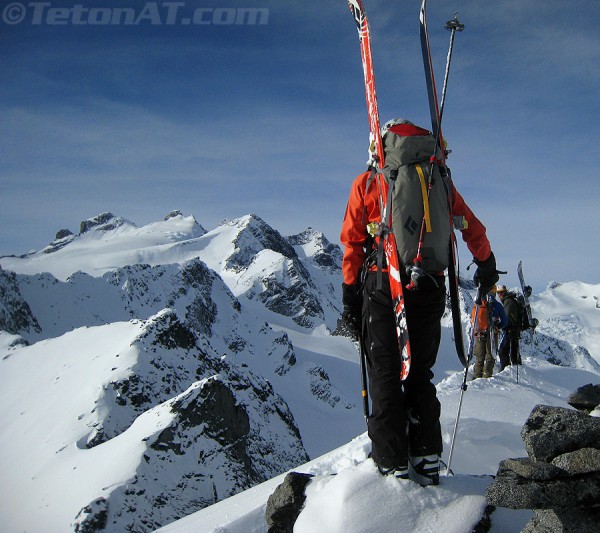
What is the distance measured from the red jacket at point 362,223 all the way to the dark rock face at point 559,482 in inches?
68.7

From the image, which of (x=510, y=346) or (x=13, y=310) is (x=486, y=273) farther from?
(x=13, y=310)

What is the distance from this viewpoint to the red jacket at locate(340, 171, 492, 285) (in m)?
4.32

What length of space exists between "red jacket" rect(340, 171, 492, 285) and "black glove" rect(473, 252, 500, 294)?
15 centimetres

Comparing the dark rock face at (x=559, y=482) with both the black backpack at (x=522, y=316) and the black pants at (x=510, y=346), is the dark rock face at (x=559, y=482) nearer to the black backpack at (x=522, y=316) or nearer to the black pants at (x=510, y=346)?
the black pants at (x=510, y=346)

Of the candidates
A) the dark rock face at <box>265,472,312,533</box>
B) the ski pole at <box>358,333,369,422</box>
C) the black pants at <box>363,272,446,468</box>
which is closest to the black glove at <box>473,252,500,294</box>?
the black pants at <box>363,272,446,468</box>

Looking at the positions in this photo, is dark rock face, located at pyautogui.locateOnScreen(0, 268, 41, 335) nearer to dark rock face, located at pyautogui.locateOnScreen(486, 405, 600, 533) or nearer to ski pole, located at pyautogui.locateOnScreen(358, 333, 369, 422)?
ski pole, located at pyautogui.locateOnScreen(358, 333, 369, 422)

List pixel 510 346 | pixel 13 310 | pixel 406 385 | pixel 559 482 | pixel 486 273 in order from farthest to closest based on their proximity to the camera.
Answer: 1. pixel 13 310
2. pixel 510 346
3. pixel 486 273
4. pixel 406 385
5. pixel 559 482

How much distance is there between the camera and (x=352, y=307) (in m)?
4.49

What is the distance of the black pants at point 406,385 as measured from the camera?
3.99 meters

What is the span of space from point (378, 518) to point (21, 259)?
198863 mm

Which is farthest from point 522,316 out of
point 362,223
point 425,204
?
point 425,204

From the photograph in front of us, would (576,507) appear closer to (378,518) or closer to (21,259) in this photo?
(378,518)

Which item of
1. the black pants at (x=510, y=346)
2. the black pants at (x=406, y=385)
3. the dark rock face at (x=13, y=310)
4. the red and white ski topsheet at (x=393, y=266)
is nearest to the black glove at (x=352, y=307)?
the black pants at (x=406, y=385)

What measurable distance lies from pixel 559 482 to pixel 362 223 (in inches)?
93.1
